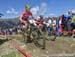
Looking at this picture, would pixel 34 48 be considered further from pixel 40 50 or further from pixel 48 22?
pixel 48 22

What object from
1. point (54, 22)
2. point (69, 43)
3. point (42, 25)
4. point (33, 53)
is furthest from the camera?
point (54, 22)

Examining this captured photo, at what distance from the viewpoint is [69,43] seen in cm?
1532

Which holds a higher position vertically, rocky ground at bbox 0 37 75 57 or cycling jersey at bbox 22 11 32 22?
cycling jersey at bbox 22 11 32 22

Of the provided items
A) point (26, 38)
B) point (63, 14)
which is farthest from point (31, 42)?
point (63, 14)

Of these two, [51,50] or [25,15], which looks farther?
[25,15]

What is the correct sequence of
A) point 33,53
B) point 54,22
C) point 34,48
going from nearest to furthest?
point 33,53
point 34,48
point 54,22

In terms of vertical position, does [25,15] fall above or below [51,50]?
above

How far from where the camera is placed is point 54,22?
70.2ft

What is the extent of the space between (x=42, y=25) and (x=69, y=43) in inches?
160

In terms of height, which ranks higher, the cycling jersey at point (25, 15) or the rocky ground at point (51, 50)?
the cycling jersey at point (25, 15)

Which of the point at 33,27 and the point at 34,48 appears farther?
the point at 33,27

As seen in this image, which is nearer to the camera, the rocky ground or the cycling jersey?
the rocky ground

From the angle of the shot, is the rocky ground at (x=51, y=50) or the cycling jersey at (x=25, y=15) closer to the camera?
the rocky ground at (x=51, y=50)

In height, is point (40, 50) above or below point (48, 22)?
below
